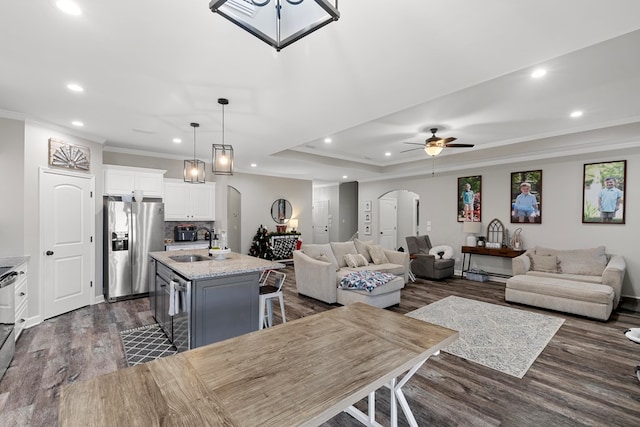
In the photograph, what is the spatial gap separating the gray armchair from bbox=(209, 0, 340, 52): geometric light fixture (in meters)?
5.97

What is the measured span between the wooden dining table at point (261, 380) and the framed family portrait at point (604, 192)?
5629 mm

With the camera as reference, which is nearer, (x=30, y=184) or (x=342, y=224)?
(x=30, y=184)

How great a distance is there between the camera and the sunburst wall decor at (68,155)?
404 centimetres

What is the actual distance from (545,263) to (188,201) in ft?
22.3

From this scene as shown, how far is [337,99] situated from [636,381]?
146 inches

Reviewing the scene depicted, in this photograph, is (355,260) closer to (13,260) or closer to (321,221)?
(13,260)

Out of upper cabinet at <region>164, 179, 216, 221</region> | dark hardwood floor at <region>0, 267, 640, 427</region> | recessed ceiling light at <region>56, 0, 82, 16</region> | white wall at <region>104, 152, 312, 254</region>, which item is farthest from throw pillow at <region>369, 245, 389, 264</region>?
recessed ceiling light at <region>56, 0, 82, 16</region>

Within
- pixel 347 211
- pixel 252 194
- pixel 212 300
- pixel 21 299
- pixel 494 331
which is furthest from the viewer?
pixel 347 211

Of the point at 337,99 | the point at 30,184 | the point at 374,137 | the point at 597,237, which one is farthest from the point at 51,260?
the point at 597,237

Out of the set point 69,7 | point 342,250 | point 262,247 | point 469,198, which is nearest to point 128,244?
point 262,247

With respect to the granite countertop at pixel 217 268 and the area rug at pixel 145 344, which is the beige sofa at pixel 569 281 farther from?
the area rug at pixel 145 344

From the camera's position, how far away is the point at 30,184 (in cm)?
377

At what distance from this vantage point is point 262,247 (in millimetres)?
8078

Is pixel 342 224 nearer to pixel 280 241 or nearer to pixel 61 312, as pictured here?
pixel 280 241
